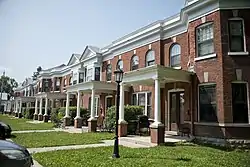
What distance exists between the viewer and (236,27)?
457 inches

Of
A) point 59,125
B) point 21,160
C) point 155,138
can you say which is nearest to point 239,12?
point 155,138

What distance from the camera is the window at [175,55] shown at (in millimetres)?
15205

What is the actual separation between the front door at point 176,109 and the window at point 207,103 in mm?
2430

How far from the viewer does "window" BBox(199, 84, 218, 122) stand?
11567 mm

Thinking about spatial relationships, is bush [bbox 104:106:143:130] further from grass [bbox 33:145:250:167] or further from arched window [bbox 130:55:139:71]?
grass [bbox 33:145:250:167]

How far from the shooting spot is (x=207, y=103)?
11.9m

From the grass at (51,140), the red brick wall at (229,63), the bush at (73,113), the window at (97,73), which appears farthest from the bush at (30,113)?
the red brick wall at (229,63)

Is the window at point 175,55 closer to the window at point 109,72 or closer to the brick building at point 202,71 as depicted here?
the brick building at point 202,71

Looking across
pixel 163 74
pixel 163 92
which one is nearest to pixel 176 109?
pixel 163 92

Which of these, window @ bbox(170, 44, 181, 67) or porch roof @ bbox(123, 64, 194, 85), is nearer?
porch roof @ bbox(123, 64, 194, 85)

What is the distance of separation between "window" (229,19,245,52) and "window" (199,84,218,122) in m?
2.05

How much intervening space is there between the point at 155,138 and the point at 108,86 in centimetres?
870

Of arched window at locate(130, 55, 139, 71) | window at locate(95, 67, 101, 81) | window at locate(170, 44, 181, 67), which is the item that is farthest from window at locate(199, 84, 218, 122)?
window at locate(95, 67, 101, 81)

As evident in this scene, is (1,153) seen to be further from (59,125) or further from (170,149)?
(59,125)
